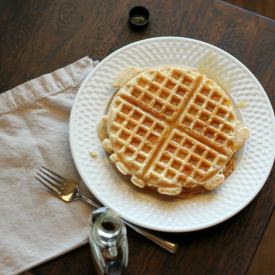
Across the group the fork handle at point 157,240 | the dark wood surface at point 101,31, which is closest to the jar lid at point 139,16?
the dark wood surface at point 101,31

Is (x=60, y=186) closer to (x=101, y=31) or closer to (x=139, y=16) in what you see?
(x=101, y=31)

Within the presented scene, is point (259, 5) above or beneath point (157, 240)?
above

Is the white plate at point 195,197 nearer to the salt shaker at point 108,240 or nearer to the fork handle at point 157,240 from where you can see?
the fork handle at point 157,240

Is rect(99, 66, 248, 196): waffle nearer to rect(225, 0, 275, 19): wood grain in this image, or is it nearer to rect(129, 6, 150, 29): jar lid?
rect(129, 6, 150, 29): jar lid

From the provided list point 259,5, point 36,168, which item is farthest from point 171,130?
point 259,5

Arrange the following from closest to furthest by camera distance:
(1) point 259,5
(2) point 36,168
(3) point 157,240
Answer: (3) point 157,240, (2) point 36,168, (1) point 259,5

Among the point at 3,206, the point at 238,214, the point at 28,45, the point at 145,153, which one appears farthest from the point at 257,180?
the point at 28,45

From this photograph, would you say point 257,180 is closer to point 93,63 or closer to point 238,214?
point 238,214
